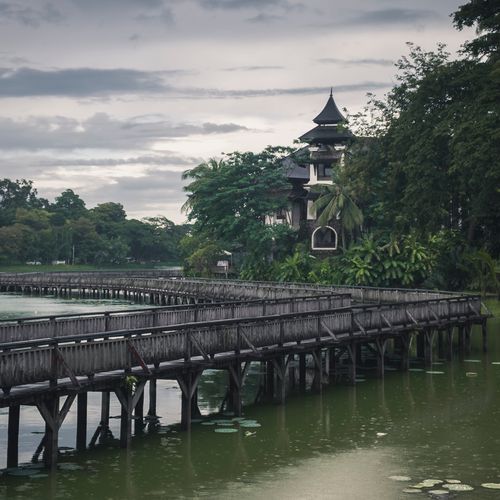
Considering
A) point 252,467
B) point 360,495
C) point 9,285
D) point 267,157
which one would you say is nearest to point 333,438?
point 252,467

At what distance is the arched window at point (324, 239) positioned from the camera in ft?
291

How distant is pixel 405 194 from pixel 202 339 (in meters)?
31.5

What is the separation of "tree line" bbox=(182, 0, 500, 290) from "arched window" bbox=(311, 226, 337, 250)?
1250 millimetres

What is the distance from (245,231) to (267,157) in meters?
9.37

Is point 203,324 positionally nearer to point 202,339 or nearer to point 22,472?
point 202,339

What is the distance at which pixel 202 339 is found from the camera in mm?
27125

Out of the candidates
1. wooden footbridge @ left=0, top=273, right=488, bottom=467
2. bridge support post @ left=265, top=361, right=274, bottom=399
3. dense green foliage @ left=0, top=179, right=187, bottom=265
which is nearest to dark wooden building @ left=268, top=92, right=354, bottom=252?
wooden footbridge @ left=0, top=273, right=488, bottom=467

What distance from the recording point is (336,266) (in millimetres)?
78125

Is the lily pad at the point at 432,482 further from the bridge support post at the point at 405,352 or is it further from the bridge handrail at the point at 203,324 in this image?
the bridge support post at the point at 405,352

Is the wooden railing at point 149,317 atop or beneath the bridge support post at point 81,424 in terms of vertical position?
atop

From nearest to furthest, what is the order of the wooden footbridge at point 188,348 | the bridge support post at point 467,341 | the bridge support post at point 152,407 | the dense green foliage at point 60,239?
the wooden footbridge at point 188,348
the bridge support post at point 152,407
the bridge support post at point 467,341
the dense green foliage at point 60,239

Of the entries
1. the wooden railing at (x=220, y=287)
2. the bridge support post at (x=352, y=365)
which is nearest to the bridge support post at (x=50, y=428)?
the bridge support post at (x=352, y=365)

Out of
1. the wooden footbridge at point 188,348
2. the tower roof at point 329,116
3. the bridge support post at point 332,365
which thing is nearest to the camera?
the wooden footbridge at point 188,348

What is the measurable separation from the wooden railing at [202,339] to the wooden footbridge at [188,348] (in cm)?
3
